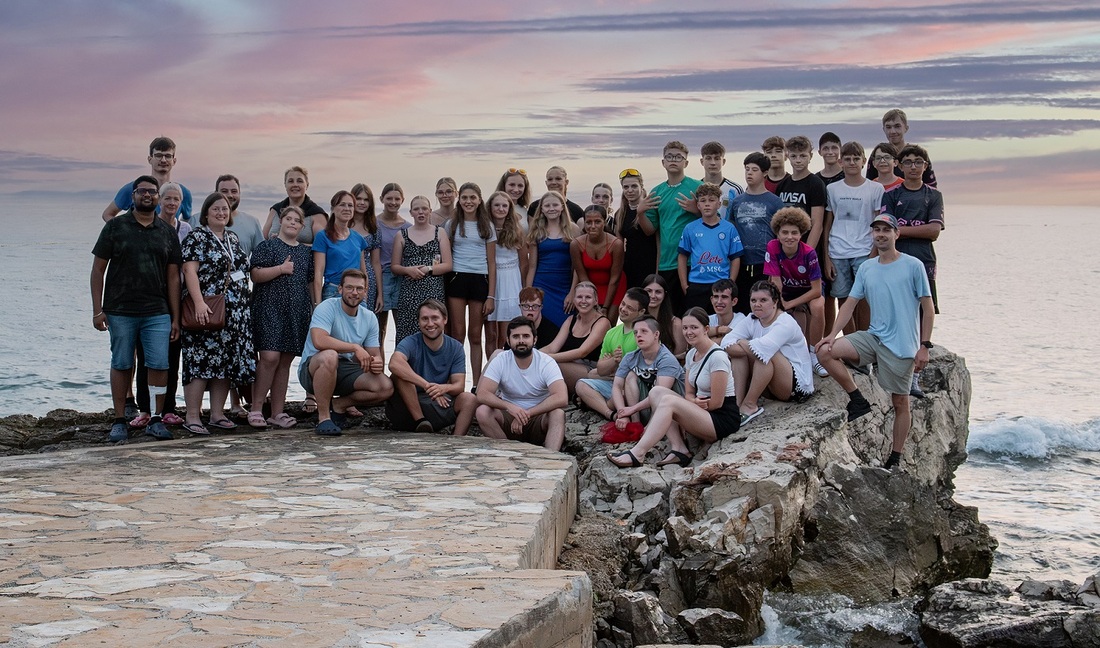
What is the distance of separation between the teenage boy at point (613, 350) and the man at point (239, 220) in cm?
311

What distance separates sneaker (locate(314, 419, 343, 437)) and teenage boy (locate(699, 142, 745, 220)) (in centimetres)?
379

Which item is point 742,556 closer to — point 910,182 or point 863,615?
point 863,615

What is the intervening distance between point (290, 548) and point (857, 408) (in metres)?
5.27

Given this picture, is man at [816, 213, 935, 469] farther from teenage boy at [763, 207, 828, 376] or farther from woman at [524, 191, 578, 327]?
woman at [524, 191, 578, 327]

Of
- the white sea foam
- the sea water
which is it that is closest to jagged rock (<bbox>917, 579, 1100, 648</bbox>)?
Answer: the sea water

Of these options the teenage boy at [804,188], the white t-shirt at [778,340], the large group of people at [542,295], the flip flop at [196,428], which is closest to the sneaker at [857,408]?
the large group of people at [542,295]

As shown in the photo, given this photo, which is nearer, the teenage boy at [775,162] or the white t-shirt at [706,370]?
the white t-shirt at [706,370]

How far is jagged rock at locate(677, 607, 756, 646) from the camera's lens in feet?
22.9

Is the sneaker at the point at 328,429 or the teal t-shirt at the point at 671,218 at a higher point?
the teal t-shirt at the point at 671,218

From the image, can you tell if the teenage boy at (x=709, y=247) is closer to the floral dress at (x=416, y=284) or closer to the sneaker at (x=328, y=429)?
the floral dress at (x=416, y=284)

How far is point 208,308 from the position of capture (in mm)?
9016

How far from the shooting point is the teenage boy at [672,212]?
975cm

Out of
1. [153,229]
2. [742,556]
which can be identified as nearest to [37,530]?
[153,229]

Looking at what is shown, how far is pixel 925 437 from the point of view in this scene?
33.7 feet
